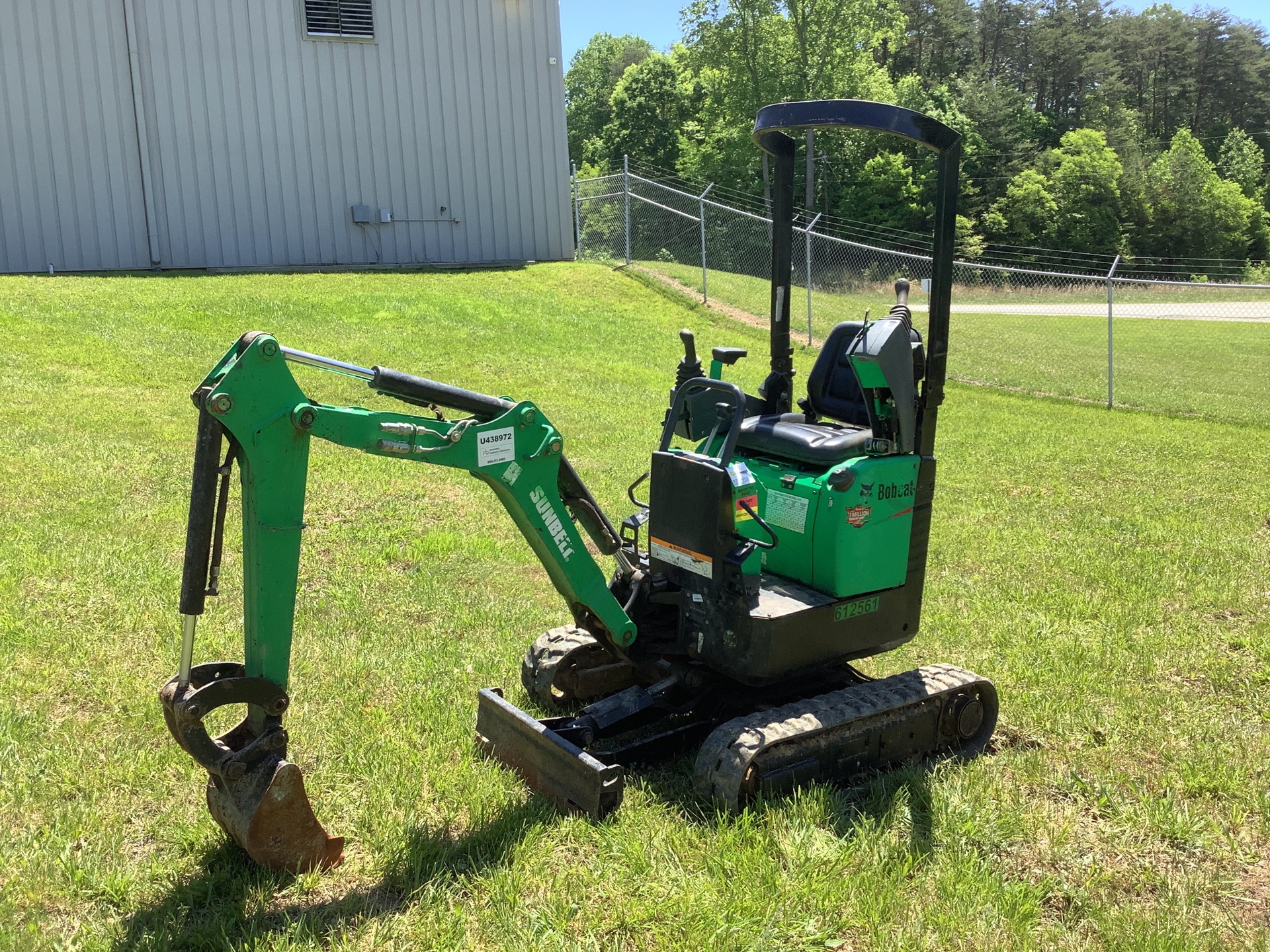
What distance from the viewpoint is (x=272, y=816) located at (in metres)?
3.51

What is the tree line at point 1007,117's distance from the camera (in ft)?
Result: 157

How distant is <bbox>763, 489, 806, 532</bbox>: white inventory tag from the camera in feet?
15.2

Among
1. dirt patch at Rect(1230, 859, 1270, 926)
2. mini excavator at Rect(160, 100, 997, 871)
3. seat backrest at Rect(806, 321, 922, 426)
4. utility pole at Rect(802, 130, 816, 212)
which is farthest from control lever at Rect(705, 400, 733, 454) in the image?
utility pole at Rect(802, 130, 816, 212)

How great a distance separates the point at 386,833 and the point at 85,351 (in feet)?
33.0

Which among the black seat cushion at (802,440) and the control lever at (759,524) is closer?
the control lever at (759,524)

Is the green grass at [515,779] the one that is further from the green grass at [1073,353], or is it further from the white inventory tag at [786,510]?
the green grass at [1073,353]

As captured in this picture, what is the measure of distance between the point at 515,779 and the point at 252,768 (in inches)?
45.6

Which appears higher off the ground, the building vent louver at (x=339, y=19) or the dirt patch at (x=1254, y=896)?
the building vent louver at (x=339, y=19)

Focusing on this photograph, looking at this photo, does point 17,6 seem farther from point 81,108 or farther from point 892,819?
point 892,819

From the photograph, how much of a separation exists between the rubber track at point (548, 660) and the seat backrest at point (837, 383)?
1.66 m

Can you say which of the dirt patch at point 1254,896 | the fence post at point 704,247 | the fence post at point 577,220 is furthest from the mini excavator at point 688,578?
the fence post at point 577,220

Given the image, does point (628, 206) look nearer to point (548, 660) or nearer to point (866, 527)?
point (548, 660)

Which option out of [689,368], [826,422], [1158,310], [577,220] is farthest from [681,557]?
[1158,310]

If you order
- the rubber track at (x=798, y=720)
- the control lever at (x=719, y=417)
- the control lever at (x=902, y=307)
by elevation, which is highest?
the control lever at (x=902, y=307)
